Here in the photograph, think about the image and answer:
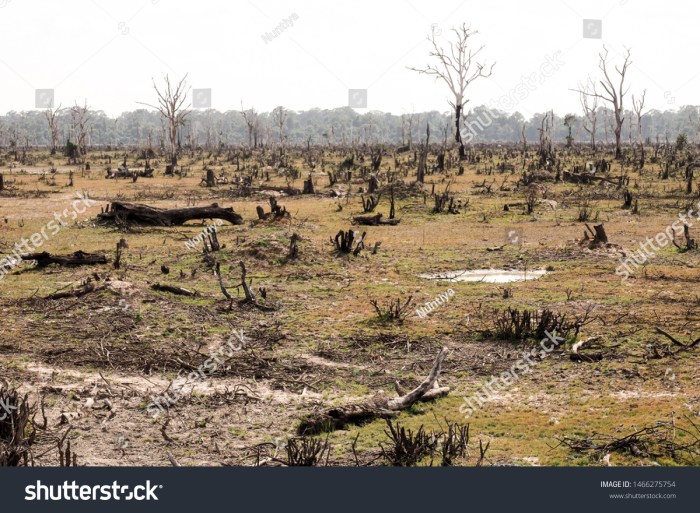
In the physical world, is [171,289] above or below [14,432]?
above

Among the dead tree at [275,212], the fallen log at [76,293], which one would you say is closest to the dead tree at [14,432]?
the fallen log at [76,293]

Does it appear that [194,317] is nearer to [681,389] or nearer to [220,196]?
[681,389]

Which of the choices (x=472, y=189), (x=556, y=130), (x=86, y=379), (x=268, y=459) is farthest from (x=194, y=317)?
(x=556, y=130)

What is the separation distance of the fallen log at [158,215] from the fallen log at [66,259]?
4.80 meters

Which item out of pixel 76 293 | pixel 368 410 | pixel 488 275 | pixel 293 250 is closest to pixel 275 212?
pixel 293 250

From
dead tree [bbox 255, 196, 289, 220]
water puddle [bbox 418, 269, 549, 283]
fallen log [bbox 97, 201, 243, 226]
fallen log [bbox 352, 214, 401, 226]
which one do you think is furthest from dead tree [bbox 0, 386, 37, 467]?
fallen log [bbox 352, 214, 401, 226]

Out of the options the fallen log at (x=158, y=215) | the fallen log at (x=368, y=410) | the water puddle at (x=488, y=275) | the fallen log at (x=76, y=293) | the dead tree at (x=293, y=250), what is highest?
the fallen log at (x=158, y=215)

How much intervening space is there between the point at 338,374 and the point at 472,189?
844 inches

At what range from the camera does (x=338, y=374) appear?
369 inches

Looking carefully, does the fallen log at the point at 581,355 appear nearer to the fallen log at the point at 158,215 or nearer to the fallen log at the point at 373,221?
the fallen log at the point at 373,221

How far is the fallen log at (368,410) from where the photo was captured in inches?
298

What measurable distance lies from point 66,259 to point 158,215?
537cm

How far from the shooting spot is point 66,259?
15.4 metres

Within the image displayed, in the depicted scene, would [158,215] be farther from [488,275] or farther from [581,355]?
[581,355]
